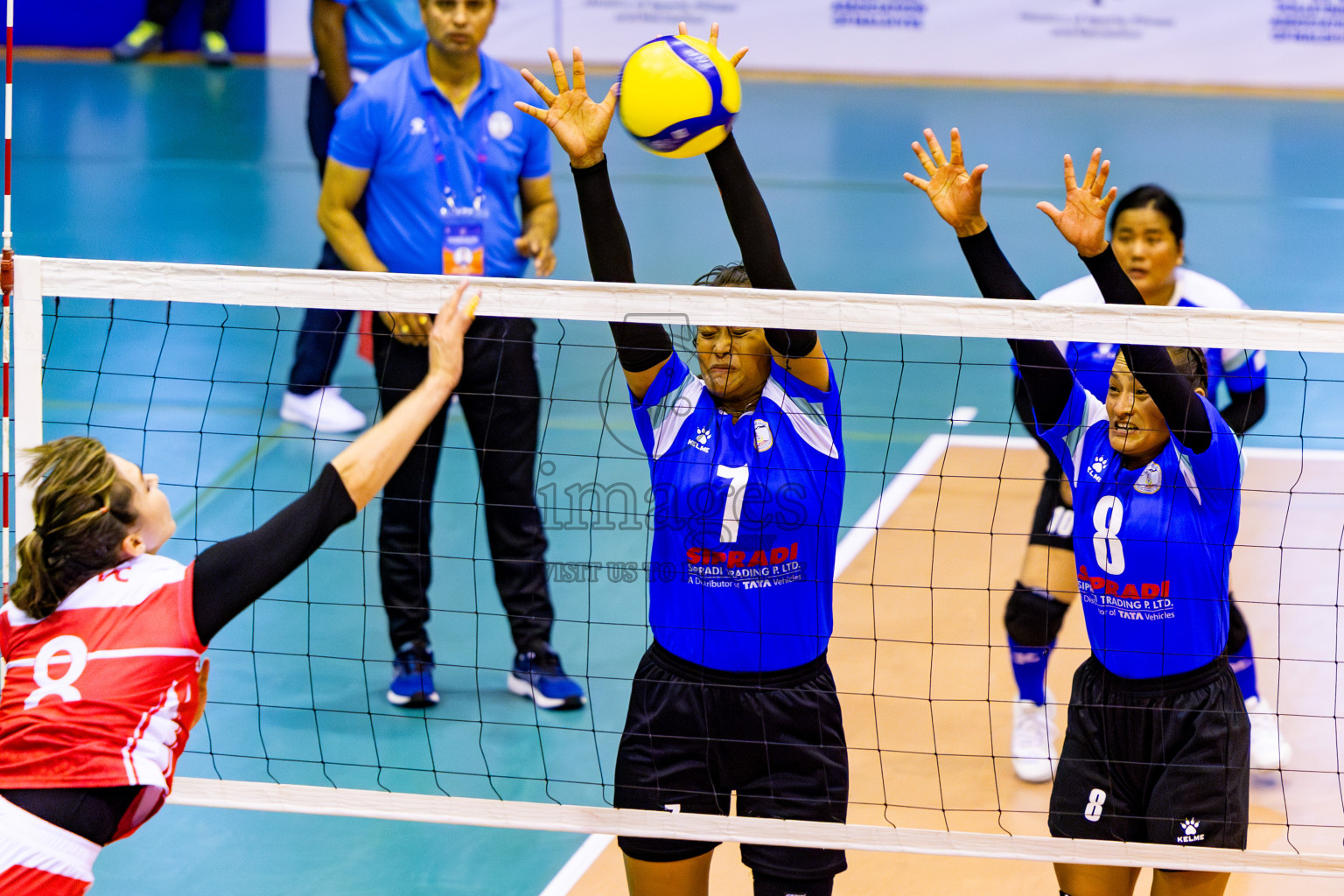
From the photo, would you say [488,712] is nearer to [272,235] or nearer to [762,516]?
[762,516]

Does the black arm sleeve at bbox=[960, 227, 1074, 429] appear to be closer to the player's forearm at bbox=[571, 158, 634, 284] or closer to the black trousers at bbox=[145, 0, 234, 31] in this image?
the player's forearm at bbox=[571, 158, 634, 284]

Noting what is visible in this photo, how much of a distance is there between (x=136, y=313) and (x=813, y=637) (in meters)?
5.79

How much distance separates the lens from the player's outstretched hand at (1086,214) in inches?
110

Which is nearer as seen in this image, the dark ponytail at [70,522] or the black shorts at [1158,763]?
the dark ponytail at [70,522]

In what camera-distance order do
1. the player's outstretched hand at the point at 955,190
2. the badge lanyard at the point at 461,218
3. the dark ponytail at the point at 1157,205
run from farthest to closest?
Result: the badge lanyard at the point at 461,218 → the dark ponytail at the point at 1157,205 → the player's outstretched hand at the point at 955,190

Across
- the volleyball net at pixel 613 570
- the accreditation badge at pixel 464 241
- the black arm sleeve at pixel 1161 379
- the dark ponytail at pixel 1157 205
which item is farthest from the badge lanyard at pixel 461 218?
the black arm sleeve at pixel 1161 379

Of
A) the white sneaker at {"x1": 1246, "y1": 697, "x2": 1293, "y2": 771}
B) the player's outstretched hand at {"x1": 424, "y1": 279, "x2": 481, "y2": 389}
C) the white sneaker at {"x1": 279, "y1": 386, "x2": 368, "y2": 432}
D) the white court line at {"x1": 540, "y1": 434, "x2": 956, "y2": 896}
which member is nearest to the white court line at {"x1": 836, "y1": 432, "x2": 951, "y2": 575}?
the white court line at {"x1": 540, "y1": 434, "x2": 956, "y2": 896}

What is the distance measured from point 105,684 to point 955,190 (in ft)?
6.33

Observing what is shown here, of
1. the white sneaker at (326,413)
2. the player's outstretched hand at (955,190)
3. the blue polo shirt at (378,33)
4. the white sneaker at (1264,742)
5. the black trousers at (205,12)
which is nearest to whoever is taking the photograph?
the player's outstretched hand at (955,190)

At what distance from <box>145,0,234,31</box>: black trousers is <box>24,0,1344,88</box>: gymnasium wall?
3.16m

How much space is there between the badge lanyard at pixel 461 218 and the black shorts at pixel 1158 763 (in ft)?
8.58

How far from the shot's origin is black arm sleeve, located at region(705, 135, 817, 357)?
9.50ft

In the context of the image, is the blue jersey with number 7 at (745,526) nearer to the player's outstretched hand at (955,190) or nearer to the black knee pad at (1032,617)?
the player's outstretched hand at (955,190)

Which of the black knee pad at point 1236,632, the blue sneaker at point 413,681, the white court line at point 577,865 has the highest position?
the black knee pad at point 1236,632
